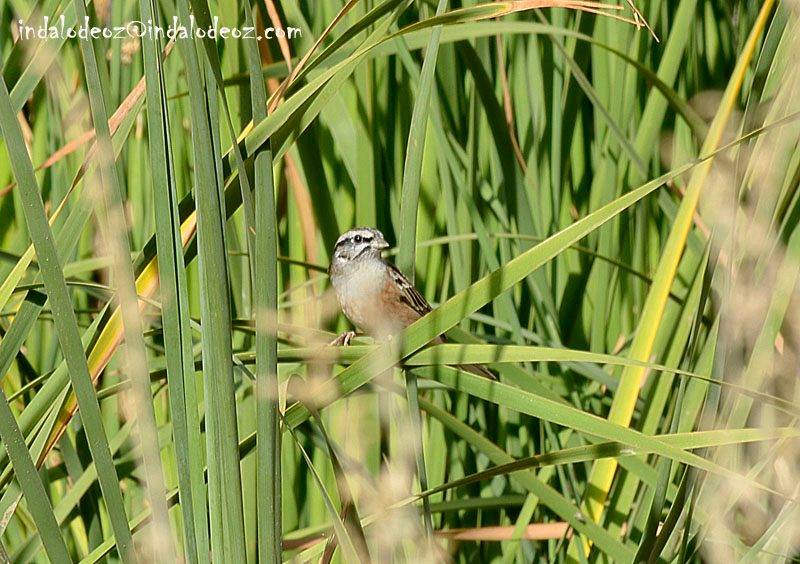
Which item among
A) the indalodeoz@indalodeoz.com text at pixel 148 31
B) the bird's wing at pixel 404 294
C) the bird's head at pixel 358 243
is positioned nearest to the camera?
the indalodeoz@indalodeoz.com text at pixel 148 31

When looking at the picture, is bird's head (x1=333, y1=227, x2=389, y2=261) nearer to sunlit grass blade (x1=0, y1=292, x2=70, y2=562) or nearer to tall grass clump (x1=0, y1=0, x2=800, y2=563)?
tall grass clump (x1=0, y1=0, x2=800, y2=563)

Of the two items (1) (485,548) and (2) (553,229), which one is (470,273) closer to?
(2) (553,229)

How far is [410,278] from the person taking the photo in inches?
76.9

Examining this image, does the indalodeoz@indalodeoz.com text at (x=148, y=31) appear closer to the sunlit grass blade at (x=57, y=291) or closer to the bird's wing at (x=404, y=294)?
the sunlit grass blade at (x=57, y=291)

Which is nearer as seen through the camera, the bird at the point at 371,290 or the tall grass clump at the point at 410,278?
the tall grass clump at the point at 410,278

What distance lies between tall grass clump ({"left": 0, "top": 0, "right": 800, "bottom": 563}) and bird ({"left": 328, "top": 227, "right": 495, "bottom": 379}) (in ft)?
0.23


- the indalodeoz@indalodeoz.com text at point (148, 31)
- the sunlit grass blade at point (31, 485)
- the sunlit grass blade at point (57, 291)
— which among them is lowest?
the sunlit grass blade at point (31, 485)

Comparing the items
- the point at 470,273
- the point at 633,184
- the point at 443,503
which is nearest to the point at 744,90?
the point at 633,184

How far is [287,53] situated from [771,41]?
1.01 meters

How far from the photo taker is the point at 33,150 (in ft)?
8.48

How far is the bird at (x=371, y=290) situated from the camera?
2438 millimetres

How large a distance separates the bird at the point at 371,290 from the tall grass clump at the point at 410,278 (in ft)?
0.23

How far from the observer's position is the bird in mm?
→ 2438

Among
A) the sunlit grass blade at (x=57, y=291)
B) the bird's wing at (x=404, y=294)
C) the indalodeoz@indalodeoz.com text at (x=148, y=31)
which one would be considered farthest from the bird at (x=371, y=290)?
the sunlit grass blade at (x=57, y=291)
